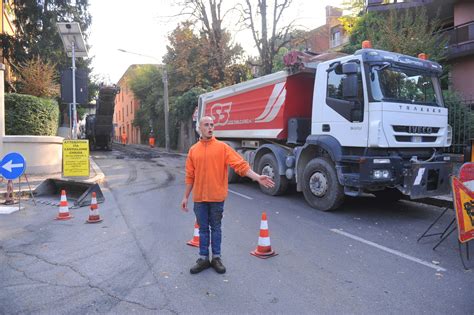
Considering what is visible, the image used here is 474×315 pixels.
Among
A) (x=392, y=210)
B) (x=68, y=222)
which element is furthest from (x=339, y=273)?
(x=68, y=222)

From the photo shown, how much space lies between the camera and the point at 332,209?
811 centimetres

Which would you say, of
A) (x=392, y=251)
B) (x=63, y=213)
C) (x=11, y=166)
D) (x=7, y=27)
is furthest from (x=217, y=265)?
(x=7, y=27)

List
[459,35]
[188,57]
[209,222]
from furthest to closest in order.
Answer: [188,57] < [459,35] < [209,222]

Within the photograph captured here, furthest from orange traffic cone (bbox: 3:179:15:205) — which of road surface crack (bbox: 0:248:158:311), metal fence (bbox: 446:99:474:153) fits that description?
metal fence (bbox: 446:99:474:153)

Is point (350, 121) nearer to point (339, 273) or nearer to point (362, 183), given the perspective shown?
point (362, 183)

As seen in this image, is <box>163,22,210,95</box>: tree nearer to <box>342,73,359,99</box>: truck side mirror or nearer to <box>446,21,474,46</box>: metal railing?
<box>446,21,474,46</box>: metal railing

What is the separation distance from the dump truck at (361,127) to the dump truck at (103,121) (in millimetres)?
18790

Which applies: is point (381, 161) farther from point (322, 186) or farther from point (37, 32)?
point (37, 32)

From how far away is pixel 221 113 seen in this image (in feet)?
43.4

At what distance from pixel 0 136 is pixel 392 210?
1081cm

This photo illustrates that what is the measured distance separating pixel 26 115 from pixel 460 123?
13.1 meters

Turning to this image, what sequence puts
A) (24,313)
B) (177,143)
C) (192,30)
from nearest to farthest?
(24,313) < (192,30) < (177,143)

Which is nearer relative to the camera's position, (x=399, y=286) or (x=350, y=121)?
(x=399, y=286)

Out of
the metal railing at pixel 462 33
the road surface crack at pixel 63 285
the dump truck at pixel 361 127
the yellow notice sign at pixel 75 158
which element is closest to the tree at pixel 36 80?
the yellow notice sign at pixel 75 158
